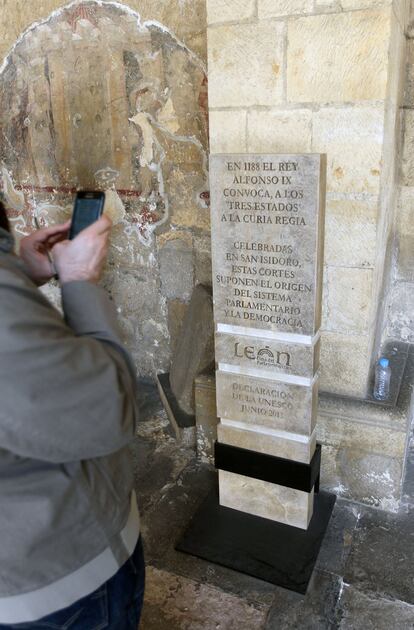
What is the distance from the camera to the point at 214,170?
2.00 meters

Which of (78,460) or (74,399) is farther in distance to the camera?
(78,460)

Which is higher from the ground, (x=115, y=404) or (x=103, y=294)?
(x=103, y=294)

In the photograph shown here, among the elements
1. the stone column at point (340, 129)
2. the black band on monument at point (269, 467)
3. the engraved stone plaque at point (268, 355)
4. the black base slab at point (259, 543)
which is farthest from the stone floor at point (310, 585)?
the engraved stone plaque at point (268, 355)

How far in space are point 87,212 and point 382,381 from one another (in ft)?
5.78

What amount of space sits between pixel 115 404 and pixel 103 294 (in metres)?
0.26

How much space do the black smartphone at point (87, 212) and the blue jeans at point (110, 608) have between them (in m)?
0.83

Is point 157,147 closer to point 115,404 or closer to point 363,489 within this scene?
point 363,489

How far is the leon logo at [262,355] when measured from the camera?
215cm

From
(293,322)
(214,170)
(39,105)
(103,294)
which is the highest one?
(39,105)

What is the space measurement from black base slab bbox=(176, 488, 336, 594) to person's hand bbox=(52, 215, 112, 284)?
1650mm

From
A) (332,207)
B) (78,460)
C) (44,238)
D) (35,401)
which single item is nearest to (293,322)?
(332,207)

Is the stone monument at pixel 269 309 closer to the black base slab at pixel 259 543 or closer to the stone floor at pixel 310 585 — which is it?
the black base slab at pixel 259 543

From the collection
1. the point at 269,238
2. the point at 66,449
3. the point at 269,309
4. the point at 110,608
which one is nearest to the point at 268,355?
the point at 269,309

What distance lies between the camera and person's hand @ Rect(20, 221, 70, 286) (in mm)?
1371
